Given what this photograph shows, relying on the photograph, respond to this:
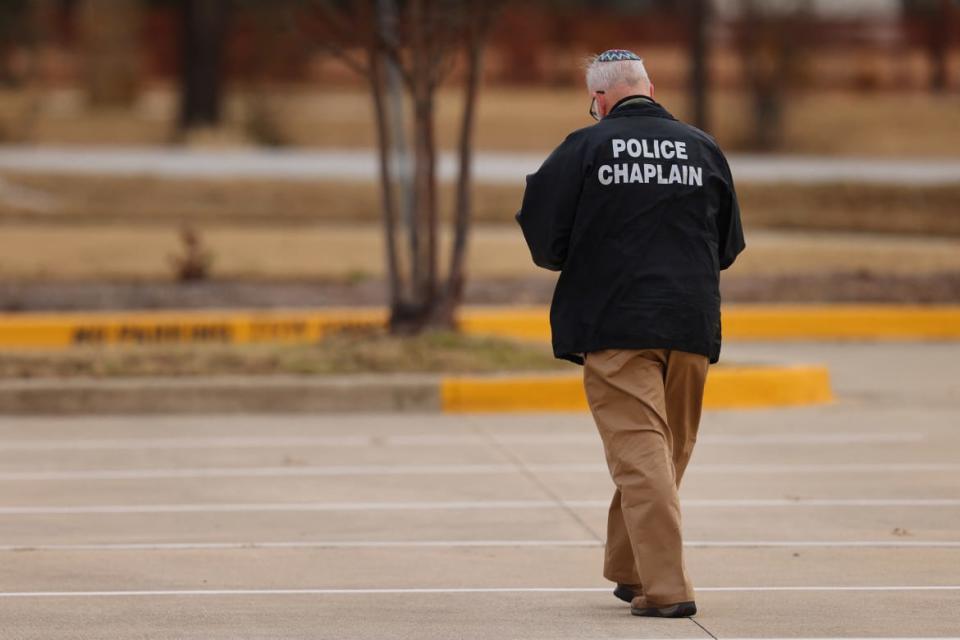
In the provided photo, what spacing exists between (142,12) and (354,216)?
19.9 metres

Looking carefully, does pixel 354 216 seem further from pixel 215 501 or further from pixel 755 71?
pixel 215 501

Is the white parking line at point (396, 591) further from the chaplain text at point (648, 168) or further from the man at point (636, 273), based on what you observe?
the chaplain text at point (648, 168)

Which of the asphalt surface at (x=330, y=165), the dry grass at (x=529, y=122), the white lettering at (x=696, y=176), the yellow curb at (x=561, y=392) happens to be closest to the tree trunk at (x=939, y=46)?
the dry grass at (x=529, y=122)

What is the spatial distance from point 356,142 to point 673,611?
1274 inches

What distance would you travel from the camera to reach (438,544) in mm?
7820

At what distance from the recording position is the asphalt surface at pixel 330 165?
3177 cm

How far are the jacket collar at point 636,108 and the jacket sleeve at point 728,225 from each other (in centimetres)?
29

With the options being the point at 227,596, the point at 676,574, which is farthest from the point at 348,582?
the point at 676,574

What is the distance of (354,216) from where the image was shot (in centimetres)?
2872

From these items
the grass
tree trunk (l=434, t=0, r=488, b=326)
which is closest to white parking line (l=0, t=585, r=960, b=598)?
the grass

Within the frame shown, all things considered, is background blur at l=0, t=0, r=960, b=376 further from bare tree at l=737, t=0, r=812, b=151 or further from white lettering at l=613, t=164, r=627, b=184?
white lettering at l=613, t=164, r=627, b=184

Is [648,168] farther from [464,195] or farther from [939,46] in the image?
[939,46]

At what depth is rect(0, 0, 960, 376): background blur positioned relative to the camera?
2086cm

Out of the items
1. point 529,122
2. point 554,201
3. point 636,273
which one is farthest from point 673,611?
point 529,122
